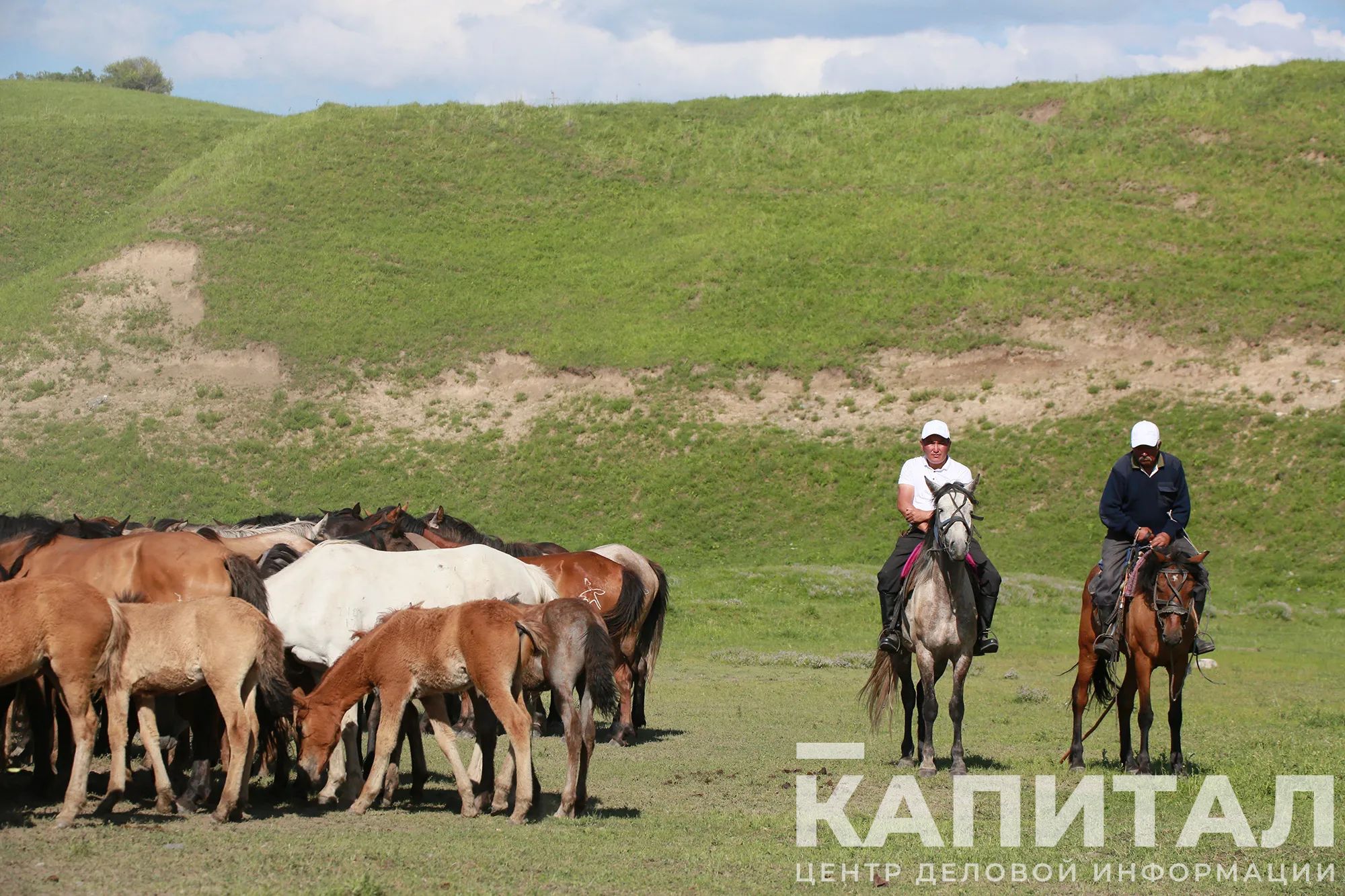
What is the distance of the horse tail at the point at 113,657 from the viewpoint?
9078 millimetres

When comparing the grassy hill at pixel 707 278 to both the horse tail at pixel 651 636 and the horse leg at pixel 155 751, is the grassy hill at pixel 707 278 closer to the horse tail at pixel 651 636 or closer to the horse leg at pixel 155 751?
the horse tail at pixel 651 636

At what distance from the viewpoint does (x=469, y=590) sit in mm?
11961

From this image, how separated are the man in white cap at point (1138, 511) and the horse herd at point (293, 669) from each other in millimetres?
4989

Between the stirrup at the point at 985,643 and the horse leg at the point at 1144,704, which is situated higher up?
the stirrup at the point at 985,643

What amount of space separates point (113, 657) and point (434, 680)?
227 centimetres

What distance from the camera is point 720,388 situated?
4159 cm

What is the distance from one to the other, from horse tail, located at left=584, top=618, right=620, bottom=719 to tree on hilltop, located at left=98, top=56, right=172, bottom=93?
11123cm

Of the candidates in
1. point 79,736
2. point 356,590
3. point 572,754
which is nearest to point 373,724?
point 356,590

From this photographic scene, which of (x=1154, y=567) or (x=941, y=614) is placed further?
(x=941, y=614)

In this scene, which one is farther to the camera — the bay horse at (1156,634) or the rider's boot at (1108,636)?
the rider's boot at (1108,636)

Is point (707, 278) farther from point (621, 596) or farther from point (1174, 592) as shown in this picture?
point (1174, 592)

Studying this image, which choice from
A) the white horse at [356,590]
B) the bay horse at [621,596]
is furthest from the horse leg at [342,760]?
the bay horse at [621,596]

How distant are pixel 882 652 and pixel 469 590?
4131 millimetres


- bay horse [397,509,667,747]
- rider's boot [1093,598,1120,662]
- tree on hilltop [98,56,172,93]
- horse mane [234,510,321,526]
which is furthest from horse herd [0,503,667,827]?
tree on hilltop [98,56,172,93]
